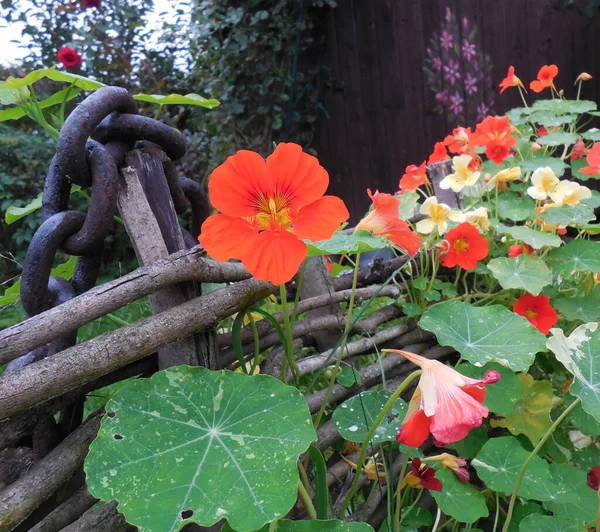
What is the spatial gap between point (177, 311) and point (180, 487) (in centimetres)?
20

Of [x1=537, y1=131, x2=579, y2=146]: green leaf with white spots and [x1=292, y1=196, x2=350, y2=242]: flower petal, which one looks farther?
[x1=537, y1=131, x2=579, y2=146]: green leaf with white spots

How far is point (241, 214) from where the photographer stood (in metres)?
0.51

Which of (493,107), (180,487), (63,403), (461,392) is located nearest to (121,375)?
(63,403)

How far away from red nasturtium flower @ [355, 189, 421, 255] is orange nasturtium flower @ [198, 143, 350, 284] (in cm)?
21

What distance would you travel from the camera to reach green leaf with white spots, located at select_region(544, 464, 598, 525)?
704 millimetres

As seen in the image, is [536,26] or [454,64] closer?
[536,26]

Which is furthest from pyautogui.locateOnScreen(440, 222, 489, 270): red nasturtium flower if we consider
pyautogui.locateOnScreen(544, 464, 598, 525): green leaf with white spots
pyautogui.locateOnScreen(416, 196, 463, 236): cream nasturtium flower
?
pyautogui.locateOnScreen(544, 464, 598, 525): green leaf with white spots

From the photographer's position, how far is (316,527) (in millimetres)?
509

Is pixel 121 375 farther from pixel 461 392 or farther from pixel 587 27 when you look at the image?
pixel 587 27

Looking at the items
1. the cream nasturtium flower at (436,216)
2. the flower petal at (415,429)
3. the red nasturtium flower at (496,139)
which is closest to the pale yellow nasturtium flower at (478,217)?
the cream nasturtium flower at (436,216)

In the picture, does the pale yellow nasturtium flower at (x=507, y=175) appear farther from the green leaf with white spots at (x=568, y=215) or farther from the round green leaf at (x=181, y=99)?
the round green leaf at (x=181, y=99)

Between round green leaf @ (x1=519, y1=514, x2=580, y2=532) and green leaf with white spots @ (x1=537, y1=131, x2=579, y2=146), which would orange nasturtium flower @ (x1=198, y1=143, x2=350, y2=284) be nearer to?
round green leaf @ (x1=519, y1=514, x2=580, y2=532)

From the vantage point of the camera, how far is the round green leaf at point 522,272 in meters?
0.95

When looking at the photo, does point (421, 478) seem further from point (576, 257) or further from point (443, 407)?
point (576, 257)
